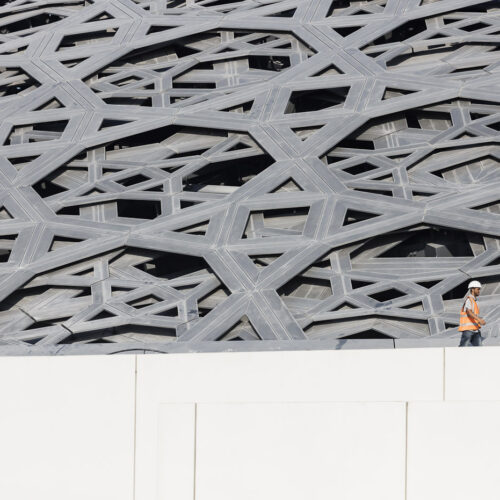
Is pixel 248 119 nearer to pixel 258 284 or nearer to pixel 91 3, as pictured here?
pixel 258 284

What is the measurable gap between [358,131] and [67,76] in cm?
567

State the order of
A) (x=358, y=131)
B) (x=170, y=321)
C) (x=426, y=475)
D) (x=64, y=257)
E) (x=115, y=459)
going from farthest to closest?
1. (x=358, y=131)
2. (x=64, y=257)
3. (x=170, y=321)
4. (x=115, y=459)
5. (x=426, y=475)

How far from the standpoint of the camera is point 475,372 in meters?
8.33

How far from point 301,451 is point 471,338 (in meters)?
2.69

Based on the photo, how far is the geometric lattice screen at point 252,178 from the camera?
39.8 ft

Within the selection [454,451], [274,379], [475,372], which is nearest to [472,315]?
[475,372]

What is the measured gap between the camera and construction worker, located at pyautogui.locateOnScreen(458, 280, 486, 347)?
32.5ft

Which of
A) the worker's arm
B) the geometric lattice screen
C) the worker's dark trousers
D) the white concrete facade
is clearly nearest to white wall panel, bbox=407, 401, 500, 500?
the white concrete facade

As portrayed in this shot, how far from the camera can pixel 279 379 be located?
8703mm

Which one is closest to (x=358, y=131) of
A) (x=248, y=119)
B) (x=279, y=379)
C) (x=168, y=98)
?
(x=248, y=119)

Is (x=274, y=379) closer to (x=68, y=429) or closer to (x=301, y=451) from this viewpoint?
(x=301, y=451)

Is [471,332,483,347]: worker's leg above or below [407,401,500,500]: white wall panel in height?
above

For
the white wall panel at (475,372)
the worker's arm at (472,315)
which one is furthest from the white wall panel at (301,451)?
the worker's arm at (472,315)

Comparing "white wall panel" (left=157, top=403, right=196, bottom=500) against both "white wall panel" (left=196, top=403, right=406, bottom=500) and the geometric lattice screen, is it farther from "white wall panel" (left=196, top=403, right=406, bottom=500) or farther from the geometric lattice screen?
the geometric lattice screen
